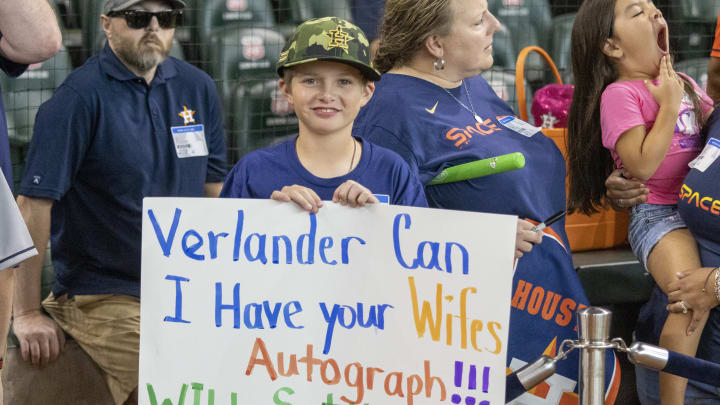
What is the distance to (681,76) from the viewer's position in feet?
8.80

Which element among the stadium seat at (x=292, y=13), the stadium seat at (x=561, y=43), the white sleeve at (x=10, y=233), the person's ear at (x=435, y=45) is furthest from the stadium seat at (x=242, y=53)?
the white sleeve at (x=10, y=233)

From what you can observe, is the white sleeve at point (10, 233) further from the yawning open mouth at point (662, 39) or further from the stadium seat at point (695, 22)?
the stadium seat at point (695, 22)

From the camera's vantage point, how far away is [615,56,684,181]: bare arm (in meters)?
2.44

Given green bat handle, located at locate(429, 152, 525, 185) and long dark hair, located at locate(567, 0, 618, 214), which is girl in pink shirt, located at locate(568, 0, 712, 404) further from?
green bat handle, located at locate(429, 152, 525, 185)

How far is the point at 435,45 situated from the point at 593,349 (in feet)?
2.99

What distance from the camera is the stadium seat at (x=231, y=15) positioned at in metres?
4.18

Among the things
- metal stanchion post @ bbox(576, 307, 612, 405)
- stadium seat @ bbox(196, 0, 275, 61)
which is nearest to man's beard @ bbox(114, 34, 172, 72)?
stadium seat @ bbox(196, 0, 275, 61)

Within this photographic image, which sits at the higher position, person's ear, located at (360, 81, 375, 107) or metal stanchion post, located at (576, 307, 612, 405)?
person's ear, located at (360, 81, 375, 107)

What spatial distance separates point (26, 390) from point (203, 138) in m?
0.95

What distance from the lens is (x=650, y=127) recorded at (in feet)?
8.31

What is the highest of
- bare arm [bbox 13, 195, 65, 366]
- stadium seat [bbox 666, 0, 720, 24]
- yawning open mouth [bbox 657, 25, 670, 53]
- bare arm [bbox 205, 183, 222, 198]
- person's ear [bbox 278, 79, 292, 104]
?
stadium seat [bbox 666, 0, 720, 24]

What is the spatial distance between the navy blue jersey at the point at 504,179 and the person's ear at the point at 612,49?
35 centimetres

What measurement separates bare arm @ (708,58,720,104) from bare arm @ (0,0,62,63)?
6.26ft

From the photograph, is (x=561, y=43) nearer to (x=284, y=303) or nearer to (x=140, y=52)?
(x=140, y=52)
